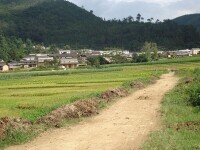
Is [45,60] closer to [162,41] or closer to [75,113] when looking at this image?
[162,41]

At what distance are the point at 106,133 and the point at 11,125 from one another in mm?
4094

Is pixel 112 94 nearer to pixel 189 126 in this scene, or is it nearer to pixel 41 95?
pixel 41 95

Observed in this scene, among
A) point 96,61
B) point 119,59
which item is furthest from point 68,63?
point 119,59

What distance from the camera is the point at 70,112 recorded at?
22.0 meters

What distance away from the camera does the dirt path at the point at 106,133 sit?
15180mm

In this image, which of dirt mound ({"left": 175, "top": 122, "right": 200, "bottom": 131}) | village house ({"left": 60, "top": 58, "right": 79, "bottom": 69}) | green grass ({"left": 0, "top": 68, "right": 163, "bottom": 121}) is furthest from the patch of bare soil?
village house ({"left": 60, "top": 58, "right": 79, "bottom": 69})

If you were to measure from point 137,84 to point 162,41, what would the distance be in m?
157

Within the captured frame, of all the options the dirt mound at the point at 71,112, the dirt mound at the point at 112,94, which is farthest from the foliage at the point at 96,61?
the dirt mound at the point at 71,112

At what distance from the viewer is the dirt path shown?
598 inches

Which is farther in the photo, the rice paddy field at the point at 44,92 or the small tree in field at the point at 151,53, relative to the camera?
the small tree in field at the point at 151,53

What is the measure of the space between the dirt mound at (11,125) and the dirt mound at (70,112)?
138cm

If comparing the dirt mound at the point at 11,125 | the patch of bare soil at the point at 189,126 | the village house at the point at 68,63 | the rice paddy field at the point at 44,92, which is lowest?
the village house at the point at 68,63

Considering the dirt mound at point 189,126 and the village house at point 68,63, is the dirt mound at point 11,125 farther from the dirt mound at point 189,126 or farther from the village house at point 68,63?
the village house at point 68,63

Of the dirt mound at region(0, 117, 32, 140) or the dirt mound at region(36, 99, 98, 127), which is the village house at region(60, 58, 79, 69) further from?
the dirt mound at region(0, 117, 32, 140)
